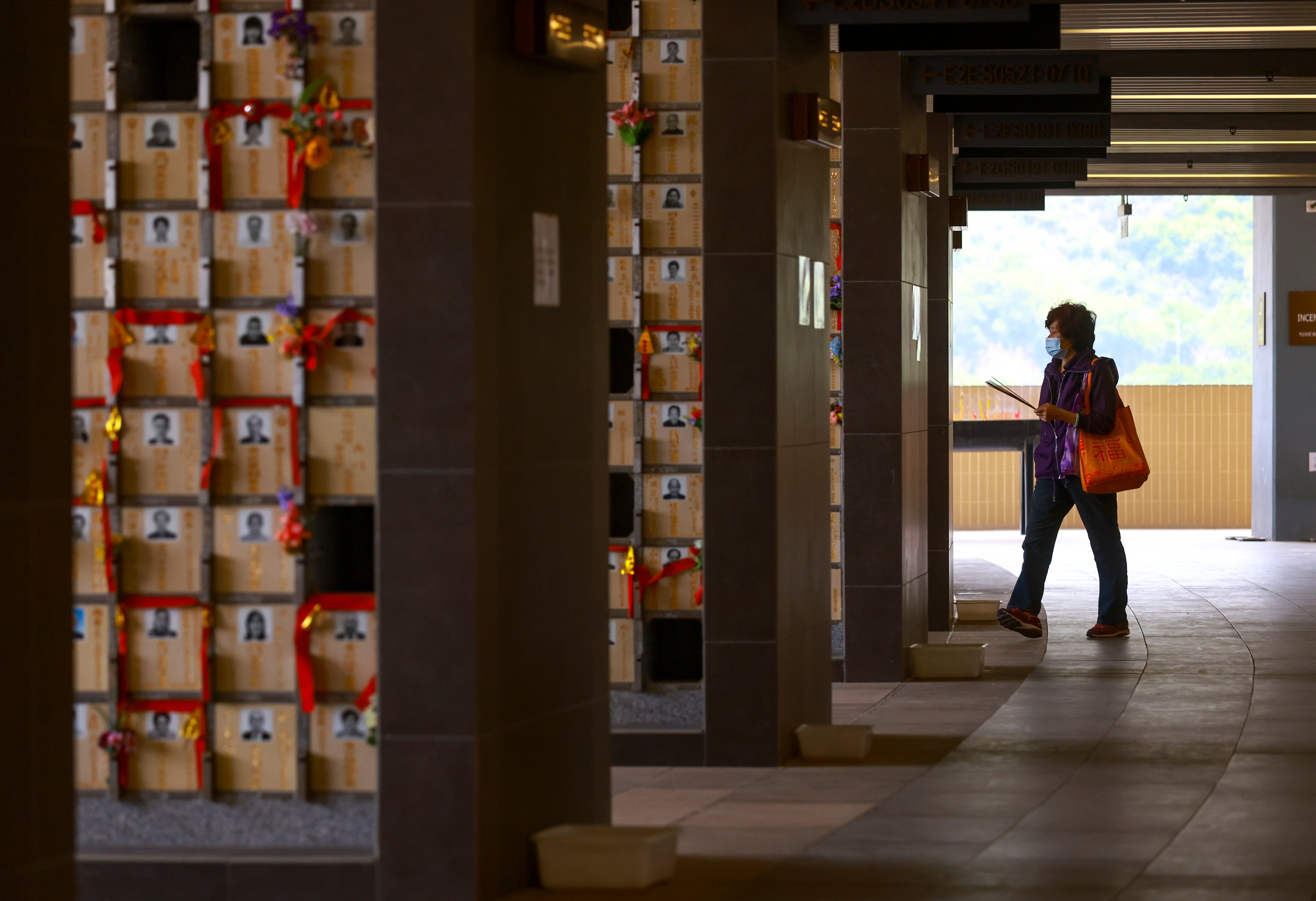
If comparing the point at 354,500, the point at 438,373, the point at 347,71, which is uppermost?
the point at 347,71

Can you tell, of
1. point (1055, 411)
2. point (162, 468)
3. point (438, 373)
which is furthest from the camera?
point (1055, 411)

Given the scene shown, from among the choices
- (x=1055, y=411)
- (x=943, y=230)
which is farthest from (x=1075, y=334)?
(x=943, y=230)

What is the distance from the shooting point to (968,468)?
74.2 ft

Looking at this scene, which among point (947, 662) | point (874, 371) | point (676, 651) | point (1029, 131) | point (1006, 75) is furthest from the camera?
point (1029, 131)

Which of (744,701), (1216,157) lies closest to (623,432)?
(744,701)

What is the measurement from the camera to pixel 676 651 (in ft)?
23.8

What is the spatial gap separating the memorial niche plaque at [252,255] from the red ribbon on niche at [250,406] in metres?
0.28

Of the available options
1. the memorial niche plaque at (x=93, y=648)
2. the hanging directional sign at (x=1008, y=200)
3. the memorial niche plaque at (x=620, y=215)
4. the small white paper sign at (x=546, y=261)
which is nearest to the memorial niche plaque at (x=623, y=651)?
the memorial niche plaque at (x=620, y=215)

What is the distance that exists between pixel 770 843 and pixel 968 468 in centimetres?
1748

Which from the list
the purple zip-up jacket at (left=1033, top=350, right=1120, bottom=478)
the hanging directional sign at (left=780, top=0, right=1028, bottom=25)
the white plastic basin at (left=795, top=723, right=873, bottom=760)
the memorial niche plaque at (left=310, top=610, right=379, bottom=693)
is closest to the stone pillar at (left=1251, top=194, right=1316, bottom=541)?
the purple zip-up jacket at (left=1033, top=350, right=1120, bottom=478)

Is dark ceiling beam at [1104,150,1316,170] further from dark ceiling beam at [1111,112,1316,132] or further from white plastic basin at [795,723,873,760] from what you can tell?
white plastic basin at [795,723,873,760]

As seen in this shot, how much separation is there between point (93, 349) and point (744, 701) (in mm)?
2943

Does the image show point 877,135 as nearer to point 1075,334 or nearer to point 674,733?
point 1075,334

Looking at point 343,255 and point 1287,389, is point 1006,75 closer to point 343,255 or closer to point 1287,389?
point 343,255
